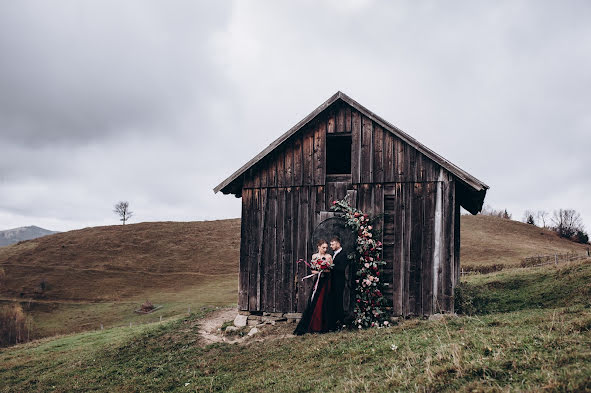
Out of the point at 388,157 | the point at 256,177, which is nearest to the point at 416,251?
the point at 388,157

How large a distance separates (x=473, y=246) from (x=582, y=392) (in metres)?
45.3

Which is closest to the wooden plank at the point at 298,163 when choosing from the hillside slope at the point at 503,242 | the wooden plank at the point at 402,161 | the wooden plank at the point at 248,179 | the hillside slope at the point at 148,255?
the wooden plank at the point at 248,179

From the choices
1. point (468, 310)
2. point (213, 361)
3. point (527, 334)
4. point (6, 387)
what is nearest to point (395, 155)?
point (468, 310)

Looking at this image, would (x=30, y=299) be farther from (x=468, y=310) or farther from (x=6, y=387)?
(x=468, y=310)

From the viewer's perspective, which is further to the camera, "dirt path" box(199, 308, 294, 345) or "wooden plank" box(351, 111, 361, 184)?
"wooden plank" box(351, 111, 361, 184)

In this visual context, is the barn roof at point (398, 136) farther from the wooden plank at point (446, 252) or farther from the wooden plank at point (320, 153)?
the wooden plank at point (446, 252)

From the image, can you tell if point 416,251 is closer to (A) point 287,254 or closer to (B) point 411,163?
(B) point 411,163

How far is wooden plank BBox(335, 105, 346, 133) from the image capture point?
11938 mm

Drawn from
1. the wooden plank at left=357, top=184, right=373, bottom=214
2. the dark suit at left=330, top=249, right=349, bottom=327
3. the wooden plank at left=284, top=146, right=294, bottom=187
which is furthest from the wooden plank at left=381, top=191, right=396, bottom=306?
the wooden plank at left=284, top=146, right=294, bottom=187

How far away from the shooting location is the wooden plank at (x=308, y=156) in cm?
1214

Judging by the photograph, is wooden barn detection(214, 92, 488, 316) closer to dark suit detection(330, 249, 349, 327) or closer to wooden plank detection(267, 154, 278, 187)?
wooden plank detection(267, 154, 278, 187)

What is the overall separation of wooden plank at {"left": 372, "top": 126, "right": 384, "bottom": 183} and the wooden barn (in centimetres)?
3

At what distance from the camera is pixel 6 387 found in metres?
9.96

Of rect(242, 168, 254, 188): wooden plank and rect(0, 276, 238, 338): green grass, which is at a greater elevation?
rect(242, 168, 254, 188): wooden plank
